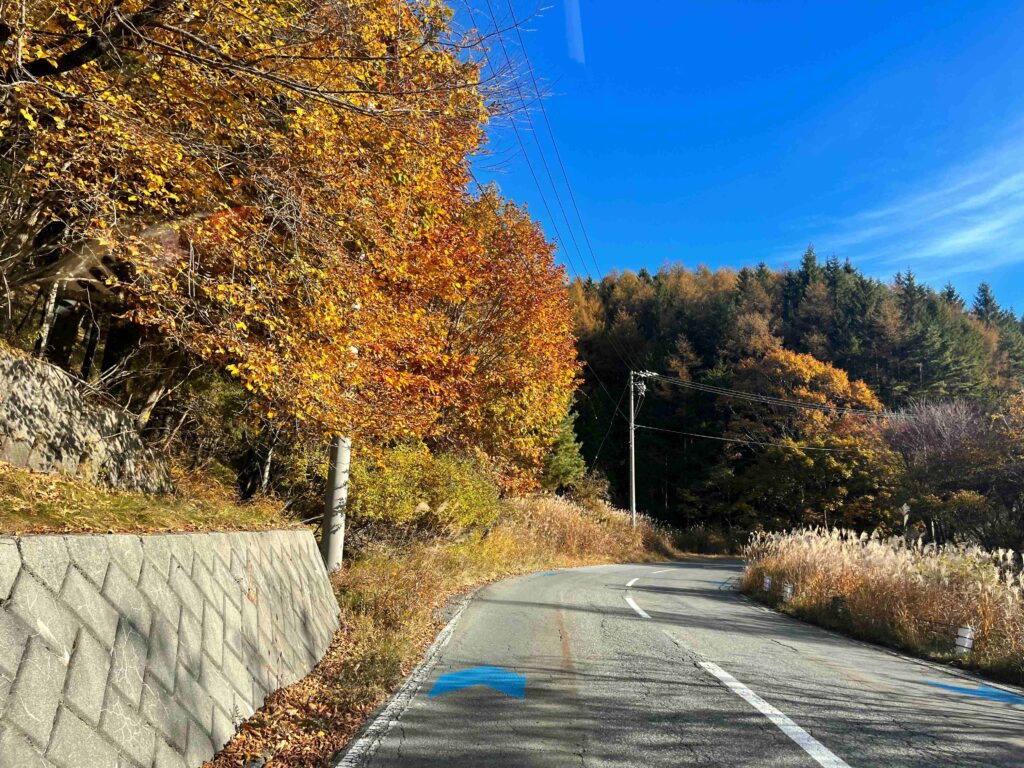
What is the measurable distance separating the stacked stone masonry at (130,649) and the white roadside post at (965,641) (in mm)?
8475

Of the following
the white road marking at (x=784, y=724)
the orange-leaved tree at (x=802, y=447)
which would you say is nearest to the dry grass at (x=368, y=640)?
the white road marking at (x=784, y=724)

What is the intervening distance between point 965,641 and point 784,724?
5290 mm

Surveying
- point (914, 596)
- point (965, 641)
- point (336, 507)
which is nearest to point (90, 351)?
point (336, 507)

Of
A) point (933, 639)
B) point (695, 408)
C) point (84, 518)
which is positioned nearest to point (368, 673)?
point (84, 518)

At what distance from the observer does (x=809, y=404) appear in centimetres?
4488

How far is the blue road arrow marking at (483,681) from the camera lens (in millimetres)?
5523

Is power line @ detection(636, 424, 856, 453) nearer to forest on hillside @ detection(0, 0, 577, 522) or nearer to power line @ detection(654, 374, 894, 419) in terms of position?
power line @ detection(654, 374, 894, 419)

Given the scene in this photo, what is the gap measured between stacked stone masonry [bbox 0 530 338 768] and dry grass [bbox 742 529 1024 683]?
28.1ft

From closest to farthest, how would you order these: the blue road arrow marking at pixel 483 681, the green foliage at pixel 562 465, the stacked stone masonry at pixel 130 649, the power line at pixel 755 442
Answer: the stacked stone masonry at pixel 130 649 → the blue road arrow marking at pixel 483 681 → the green foliage at pixel 562 465 → the power line at pixel 755 442

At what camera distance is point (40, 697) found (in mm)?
2611

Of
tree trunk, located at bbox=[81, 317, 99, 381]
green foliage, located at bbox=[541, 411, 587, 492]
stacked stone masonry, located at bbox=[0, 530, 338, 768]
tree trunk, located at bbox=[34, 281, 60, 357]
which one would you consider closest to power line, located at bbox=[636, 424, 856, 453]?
green foliage, located at bbox=[541, 411, 587, 492]

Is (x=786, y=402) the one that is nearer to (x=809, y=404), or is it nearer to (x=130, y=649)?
(x=809, y=404)

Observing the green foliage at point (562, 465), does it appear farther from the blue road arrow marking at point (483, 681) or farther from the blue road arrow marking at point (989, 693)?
the blue road arrow marking at point (483, 681)

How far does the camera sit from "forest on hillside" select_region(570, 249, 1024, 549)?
73.2 ft
